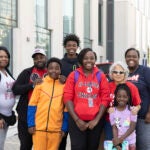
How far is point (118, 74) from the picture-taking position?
209 inches

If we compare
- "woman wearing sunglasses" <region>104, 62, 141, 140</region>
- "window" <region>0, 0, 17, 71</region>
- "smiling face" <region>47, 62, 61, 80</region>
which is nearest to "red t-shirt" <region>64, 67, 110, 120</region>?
"woman wearing sunglasses" <region>104, 62, 141, 140</region>

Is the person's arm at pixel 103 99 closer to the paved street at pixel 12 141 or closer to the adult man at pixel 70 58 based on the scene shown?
the adult man at pixel 70 58

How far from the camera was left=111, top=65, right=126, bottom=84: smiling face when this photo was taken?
5289mm

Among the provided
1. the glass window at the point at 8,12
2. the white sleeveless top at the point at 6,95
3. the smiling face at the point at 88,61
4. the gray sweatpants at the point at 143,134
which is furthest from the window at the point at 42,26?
the gray sweatpants at the point at 143,134

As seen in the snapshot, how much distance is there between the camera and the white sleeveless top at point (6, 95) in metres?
5.47

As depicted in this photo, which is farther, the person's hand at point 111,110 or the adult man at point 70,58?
the adult man at point 70,58

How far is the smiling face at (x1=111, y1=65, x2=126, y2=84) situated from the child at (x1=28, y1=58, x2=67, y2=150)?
679mm

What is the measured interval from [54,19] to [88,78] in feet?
50.5

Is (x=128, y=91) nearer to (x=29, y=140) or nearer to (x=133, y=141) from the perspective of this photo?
(x=133, y=141)

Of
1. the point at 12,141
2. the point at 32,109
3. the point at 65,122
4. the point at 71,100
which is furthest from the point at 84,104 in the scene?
the point at 12,141

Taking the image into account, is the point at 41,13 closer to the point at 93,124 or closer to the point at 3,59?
the point at 3,59

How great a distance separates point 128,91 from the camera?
522 centimetres

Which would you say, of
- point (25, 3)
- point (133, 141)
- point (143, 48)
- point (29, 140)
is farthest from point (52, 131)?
point (143, 48)

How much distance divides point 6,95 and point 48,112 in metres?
0.62
